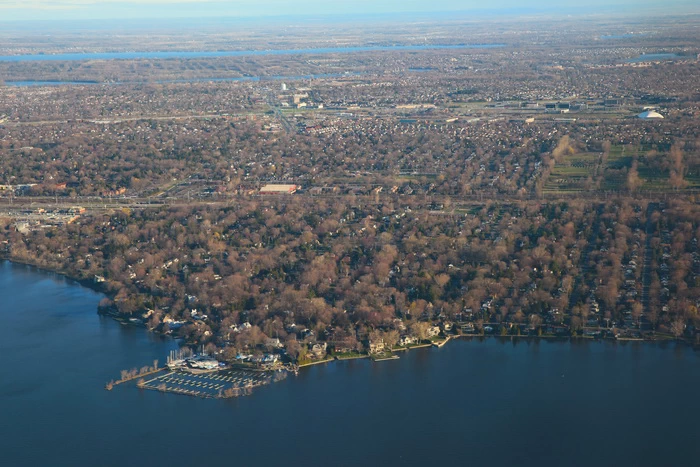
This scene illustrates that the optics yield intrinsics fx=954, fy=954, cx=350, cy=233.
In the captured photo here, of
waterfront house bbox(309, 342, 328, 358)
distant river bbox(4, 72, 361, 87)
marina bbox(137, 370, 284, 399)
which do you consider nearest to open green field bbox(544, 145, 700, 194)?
waterfront house bbox(309, 342, 328, 358)

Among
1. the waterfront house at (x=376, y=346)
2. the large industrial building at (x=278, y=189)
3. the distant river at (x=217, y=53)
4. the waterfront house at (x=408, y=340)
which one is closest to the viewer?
the waterfront house at (x=376, y=346)

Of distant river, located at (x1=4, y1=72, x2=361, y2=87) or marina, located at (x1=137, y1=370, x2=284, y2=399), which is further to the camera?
distant river, located at (x1=4, y1=72, x2=361, y2=87)

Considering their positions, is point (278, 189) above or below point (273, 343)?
above

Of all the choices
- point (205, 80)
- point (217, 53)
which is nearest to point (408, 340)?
point (205, 80)

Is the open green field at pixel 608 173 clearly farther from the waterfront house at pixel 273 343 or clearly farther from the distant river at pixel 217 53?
the distant river at pixel 217 53

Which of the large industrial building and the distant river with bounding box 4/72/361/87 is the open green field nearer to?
the large industrial building

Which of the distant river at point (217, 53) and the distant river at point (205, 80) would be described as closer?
the distant river at point (205, 80)

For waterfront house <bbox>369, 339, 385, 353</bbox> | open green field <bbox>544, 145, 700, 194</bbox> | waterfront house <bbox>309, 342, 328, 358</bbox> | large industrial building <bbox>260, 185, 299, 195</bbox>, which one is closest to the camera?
waterfront house <bbox>309, 342, 328, 358</bbox>

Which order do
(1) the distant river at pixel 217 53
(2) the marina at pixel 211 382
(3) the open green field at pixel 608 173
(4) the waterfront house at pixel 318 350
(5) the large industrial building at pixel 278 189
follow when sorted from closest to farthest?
(2) the marina at pixel 211 382 → (4) the waterfront house at pixel 318 350 → (3) the open green field at pixel 608 173 → (5) the large industrial building at pixel 278 189 → (1) the distant river at pixel 217 53

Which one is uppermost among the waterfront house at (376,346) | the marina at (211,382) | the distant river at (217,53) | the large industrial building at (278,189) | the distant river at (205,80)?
the distant river at (217,53)

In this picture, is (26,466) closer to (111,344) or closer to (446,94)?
(111,344)

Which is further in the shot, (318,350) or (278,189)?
(278,189)

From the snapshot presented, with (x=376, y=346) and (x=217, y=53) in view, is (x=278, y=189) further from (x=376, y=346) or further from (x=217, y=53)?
(x=217, y=53)

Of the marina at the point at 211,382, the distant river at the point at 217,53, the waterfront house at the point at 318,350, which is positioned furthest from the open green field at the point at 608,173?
the distant river at the point at 217,53
